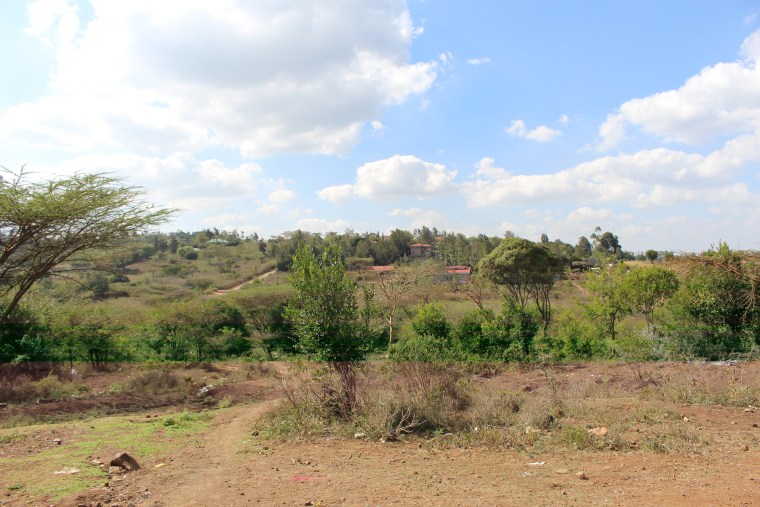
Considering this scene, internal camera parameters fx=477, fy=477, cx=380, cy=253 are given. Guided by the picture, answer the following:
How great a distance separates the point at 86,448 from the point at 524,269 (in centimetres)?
1392

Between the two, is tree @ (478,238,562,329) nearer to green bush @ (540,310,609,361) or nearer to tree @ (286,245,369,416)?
green bush @ (540,310,609,361)

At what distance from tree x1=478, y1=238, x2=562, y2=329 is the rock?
43.7 feet

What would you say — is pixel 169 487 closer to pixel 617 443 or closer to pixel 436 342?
pixel 617 443

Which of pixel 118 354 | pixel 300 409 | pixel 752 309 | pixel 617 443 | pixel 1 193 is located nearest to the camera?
pixel 617 443

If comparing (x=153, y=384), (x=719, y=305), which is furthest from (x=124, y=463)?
(x=719, y=305)

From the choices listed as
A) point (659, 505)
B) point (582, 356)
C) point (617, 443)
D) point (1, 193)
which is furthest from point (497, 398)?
point (1, 193)

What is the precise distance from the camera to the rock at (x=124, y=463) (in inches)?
243

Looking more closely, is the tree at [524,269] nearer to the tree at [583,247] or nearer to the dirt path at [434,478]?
the dirt path at [434,478]

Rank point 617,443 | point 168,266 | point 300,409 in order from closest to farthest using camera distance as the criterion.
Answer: point 617,443 → point 300,409 → point 168,266

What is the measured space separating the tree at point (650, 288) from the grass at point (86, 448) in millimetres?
12499

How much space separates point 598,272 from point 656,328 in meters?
3.80

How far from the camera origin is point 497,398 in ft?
28.4

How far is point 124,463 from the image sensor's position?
6.20m

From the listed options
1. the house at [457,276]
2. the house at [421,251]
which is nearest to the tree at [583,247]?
the house at [421,251]
